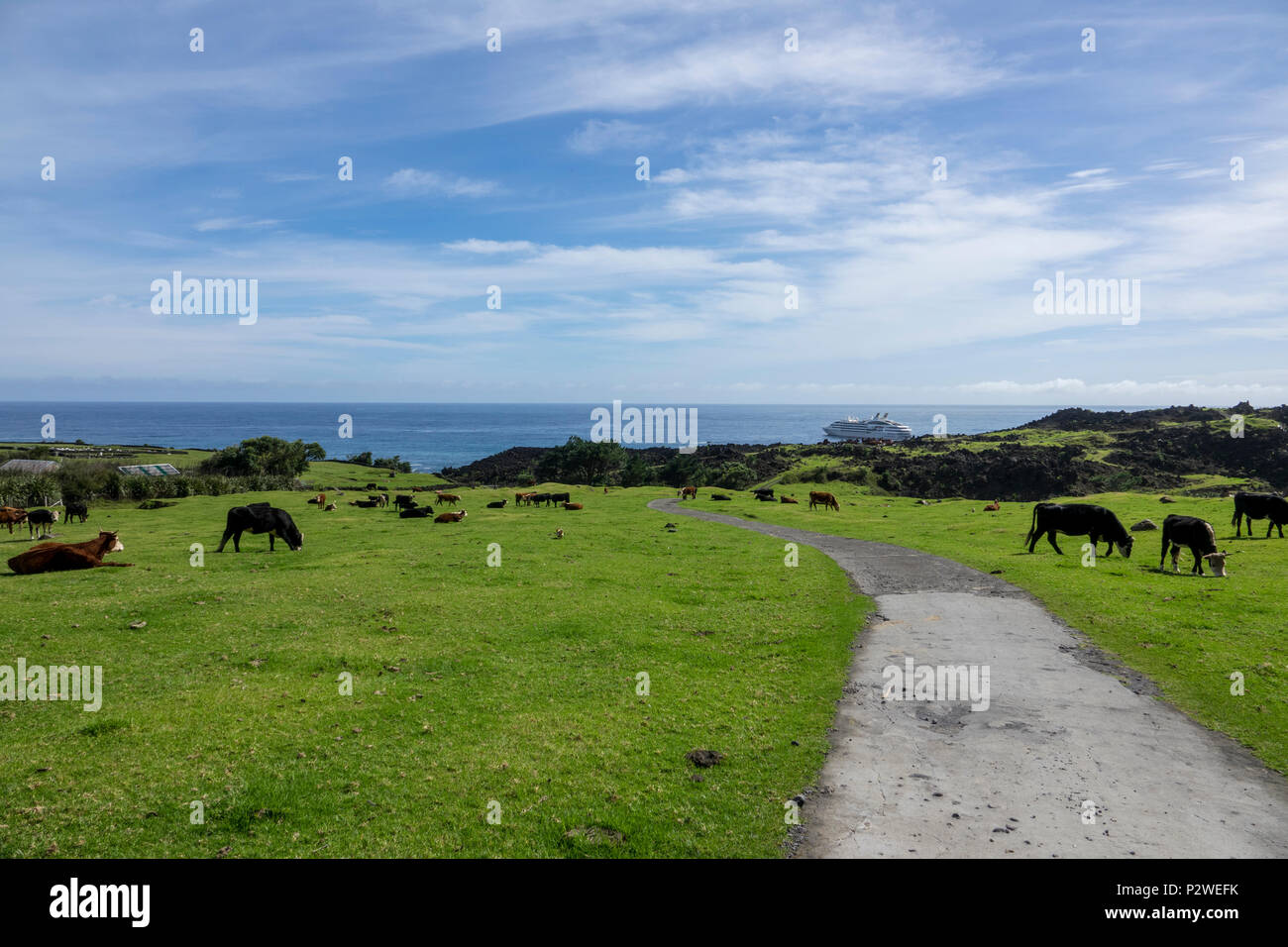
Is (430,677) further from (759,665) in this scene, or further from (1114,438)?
(1114,438)

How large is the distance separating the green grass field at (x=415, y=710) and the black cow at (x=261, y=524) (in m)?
3.20

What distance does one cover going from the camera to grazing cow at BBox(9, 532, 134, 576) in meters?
23.2

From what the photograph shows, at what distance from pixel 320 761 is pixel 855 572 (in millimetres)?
25509

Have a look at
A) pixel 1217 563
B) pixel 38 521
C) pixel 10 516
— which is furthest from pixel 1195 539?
pixel 10 516

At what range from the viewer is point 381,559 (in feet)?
94.8

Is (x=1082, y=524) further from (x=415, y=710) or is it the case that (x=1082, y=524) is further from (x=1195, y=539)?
(x=415, y=710)

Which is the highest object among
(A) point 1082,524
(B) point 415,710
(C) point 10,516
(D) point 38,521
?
(C) point 10,516

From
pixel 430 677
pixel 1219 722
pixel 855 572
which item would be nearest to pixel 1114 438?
pixel 855 572

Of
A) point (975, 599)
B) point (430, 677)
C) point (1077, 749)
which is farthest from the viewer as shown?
point (975, 599)

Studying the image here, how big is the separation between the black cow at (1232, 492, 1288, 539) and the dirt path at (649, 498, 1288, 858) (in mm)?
23606

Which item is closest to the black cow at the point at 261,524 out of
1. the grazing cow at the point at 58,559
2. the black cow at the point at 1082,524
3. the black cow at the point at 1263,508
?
the grazing cow at the point at 58,559

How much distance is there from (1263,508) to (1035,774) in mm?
33076

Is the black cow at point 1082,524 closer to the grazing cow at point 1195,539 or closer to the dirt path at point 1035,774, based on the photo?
the grazing cow at point 1195,539

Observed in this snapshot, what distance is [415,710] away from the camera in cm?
1287
